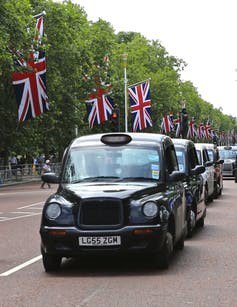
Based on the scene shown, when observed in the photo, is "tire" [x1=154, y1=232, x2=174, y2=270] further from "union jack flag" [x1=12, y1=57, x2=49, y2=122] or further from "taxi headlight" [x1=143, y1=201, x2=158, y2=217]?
"union jack flag" [x1=12, y1=57, x2=49, y2=122]

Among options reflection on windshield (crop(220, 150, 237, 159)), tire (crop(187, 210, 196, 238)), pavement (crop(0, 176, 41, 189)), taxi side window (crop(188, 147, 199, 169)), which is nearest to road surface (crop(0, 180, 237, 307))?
tire (crop(187, 210, 196, 238))

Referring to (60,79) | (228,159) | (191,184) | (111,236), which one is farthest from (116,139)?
(60,79)

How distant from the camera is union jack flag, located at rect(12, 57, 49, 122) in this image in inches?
1480

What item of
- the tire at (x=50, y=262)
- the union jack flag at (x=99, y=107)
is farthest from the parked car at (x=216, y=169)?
the union jack flag at (x=99, y=107)

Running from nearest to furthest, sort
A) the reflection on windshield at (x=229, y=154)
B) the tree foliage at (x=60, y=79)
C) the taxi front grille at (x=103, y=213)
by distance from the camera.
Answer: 1. the taxi front grille at (x=103, y=213)
2. the reflection on windshield at (x=229, y=154)
3. the tree foliage at (x=60, y=79)

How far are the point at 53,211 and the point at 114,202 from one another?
0.81 meters

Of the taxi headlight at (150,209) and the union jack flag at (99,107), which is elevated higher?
the union jack flag at (99,107)

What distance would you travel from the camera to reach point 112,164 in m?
10.7

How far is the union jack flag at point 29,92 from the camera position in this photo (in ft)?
123

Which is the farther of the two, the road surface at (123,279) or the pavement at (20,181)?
the pavement at (20,181)

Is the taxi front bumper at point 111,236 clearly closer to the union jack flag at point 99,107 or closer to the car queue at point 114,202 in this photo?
the car queue at point 114,202

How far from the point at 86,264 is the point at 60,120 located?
46071 mm

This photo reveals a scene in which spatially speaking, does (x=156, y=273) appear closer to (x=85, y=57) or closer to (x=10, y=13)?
(x=10, y=13)

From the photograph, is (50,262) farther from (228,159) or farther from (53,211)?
(228,159)
